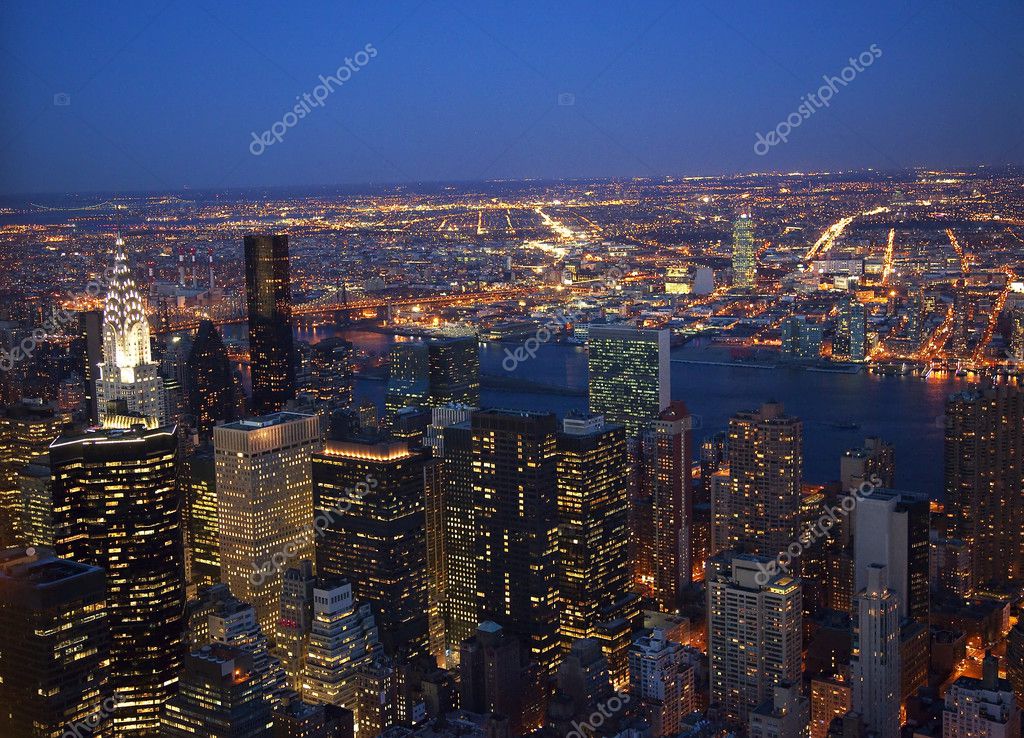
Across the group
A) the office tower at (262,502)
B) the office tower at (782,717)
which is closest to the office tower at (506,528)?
the office tower at (262,502)

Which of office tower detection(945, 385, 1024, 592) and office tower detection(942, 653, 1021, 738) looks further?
office tower detection(945, 385, 1024, 592)

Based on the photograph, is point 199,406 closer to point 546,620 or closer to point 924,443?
point 546,620

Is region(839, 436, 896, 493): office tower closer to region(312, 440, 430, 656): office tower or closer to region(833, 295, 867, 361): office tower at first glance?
region(833, 295, 867, 361): office tower

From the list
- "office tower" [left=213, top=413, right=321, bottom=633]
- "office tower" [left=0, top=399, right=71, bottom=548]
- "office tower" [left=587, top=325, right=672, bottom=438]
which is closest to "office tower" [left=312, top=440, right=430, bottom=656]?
"office tower" [left=213, top=413, right=321, bottom=633]
